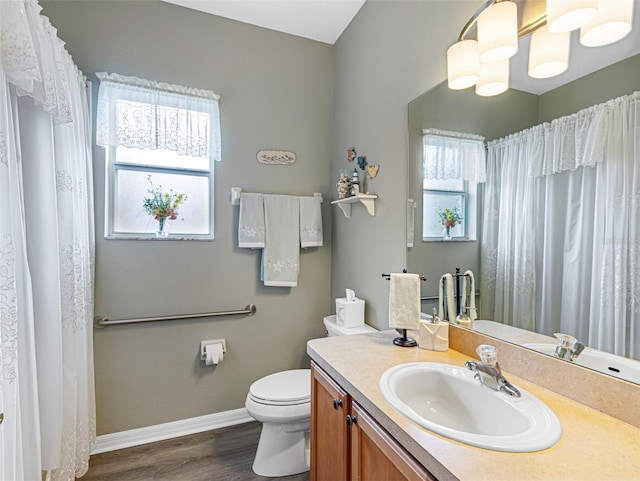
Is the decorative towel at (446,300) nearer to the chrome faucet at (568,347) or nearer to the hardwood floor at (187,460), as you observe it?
the chrome faucet at (568,347)

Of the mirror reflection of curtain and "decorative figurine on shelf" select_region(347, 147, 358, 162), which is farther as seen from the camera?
"decorative figurine on shelf" select_region(347, 147, 358, 162)

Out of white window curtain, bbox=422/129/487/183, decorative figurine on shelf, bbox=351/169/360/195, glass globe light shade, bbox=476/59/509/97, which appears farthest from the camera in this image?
decorative figurine on shelf, bbox=351/169/360/195

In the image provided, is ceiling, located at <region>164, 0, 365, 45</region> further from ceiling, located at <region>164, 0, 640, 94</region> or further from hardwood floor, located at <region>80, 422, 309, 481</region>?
hardwood floor, located at <region>80, 422, 309, 481</region>

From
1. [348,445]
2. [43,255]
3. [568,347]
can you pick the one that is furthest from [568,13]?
[43,255]

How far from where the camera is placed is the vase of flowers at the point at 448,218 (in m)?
1.40

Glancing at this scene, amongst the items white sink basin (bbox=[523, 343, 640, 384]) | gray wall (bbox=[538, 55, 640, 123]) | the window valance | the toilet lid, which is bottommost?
the toilet lid

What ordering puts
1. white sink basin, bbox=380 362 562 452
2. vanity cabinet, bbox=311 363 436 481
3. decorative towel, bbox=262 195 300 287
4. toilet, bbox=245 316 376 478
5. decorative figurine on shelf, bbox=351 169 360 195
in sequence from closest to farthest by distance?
white sink basin, bbox=380 362 562 452 < vanity cabinet, bbox=311 363 436 481 < toilet, bbox=245 316 376 478 < decorative figurine on shelf, bbox=351 169 360 195 < decorative towel, bbox=262 195 300 287

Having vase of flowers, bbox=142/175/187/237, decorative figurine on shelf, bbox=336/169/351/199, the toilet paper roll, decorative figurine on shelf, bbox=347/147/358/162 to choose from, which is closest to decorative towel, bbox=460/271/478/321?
decorative figurine on shelf, bbox=336/169/351/199

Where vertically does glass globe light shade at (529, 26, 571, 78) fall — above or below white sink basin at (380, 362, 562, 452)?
above

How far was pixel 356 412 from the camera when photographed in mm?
1051

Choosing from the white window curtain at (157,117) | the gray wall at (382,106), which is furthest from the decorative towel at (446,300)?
the white window curtain at (157,117)

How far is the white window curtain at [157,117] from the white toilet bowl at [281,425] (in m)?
1.53

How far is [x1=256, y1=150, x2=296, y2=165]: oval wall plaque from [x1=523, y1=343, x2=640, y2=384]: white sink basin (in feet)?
6.61

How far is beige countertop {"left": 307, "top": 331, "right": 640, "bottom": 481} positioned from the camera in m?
0.64
